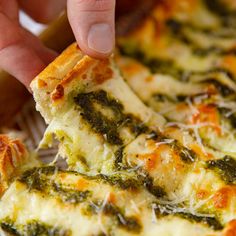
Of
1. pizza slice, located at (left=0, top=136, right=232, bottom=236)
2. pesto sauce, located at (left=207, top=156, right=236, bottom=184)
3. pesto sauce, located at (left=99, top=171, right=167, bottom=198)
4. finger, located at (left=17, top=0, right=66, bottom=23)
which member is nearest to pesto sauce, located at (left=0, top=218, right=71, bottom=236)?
pizza slice, located at (left=0, top=136, right=232, bottom=236)

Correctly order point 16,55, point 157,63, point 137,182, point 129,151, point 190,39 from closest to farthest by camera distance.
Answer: point 137,182, point 129,151, point 16,55, point 157,63, point 190,39

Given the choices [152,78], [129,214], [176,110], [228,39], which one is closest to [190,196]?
[129,214]

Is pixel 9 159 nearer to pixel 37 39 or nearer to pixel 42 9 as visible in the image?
pixel 37 39

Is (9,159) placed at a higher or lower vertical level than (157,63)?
higher

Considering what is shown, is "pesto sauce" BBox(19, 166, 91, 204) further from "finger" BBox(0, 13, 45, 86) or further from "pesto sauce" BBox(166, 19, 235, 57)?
"pesto sauce" BBox(166, 19, 235, 57)

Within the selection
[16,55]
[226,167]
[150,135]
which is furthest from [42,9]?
[226,167]
